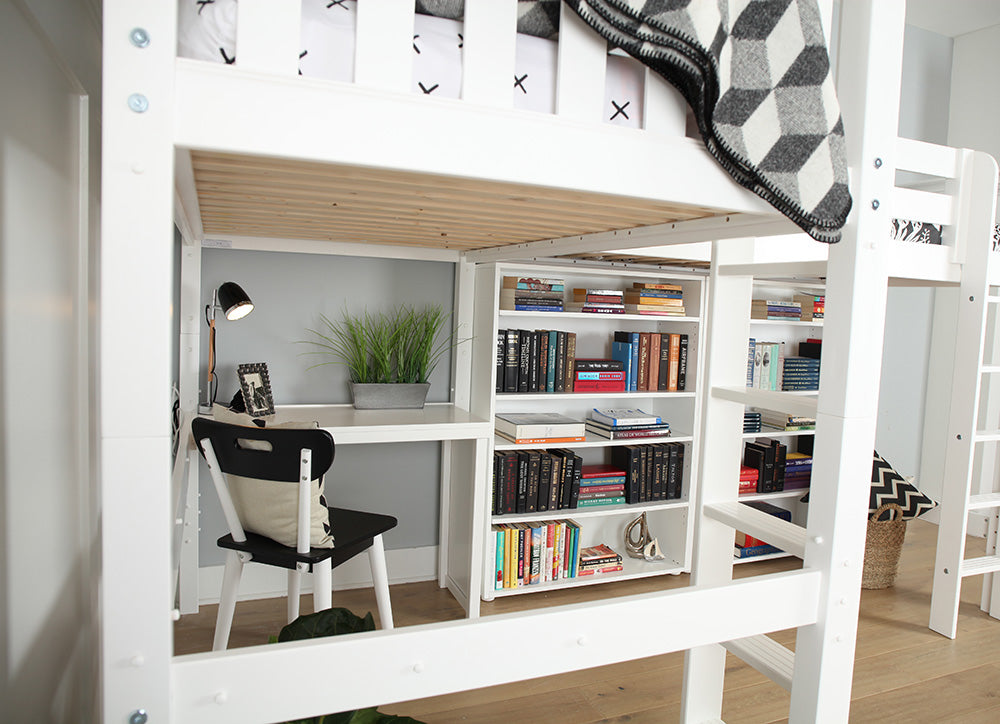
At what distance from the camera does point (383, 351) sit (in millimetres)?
2471

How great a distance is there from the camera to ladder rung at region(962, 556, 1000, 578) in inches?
97.2

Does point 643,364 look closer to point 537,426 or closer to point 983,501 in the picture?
point 537,426

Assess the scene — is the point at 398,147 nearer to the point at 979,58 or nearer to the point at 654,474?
the point at 654,474

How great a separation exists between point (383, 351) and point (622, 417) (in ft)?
3.47

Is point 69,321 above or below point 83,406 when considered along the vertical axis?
above

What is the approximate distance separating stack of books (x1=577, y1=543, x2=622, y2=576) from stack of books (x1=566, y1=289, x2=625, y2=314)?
103cm

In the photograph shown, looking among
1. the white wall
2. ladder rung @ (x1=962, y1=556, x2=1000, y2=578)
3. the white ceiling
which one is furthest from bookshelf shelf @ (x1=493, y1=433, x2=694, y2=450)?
the white ceiling

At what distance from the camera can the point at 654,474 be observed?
114 inches

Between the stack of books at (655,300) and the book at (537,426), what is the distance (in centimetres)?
56

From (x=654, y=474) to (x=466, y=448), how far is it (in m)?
0.87

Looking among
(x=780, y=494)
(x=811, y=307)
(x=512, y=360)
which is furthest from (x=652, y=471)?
(x=811, y=307)

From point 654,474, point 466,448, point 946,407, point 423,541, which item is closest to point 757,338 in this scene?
point 654,474

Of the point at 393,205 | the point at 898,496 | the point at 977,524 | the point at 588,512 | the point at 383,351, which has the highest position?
the point at 393,205

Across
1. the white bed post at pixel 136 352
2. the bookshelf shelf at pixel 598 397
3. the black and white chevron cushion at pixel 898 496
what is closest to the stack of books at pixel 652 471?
the bookshelf shelf at pixel 598 397
